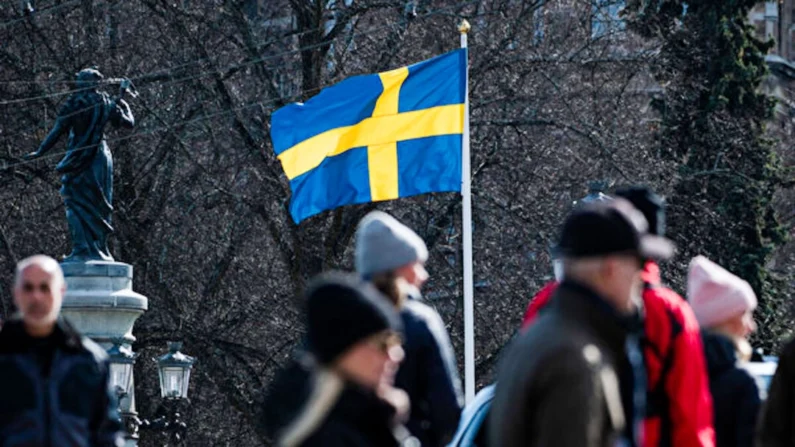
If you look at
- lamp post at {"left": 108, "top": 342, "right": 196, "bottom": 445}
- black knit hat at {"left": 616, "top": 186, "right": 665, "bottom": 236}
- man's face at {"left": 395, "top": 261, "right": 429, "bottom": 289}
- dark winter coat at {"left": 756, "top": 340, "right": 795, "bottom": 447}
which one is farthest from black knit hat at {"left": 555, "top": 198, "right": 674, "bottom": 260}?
lamp post at {"left": 108, "top": 342, "right": 196, "bottom": 445}

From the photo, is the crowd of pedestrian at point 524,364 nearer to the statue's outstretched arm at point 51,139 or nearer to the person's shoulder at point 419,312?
the person's shoulder at point 419,312

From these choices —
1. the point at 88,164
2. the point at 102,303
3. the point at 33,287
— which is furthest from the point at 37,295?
the point at 88,164

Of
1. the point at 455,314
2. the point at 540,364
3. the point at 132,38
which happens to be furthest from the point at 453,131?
the point at 540,364

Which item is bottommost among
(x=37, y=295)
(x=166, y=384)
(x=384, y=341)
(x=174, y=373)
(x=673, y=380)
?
(x=166, y=384)

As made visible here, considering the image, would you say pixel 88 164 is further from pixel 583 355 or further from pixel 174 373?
pixel 583 355

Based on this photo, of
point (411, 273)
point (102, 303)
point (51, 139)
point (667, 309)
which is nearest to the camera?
point (667, 309)

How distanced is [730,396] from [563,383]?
2706 millimetres

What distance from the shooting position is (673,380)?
7.28 meters

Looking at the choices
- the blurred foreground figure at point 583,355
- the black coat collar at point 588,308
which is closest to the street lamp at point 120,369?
the blurred foreground figure at point 583,355

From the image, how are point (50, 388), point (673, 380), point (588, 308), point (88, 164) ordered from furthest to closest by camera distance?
point (88, 164), point (50, 388), point (673, 380), point (588, 308)

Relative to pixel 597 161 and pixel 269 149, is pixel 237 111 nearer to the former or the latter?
pixel 269 149

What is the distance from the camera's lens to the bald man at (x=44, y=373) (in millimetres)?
8188

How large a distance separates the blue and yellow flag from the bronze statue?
9.63 ft

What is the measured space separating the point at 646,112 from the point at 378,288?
23148 millimetres
